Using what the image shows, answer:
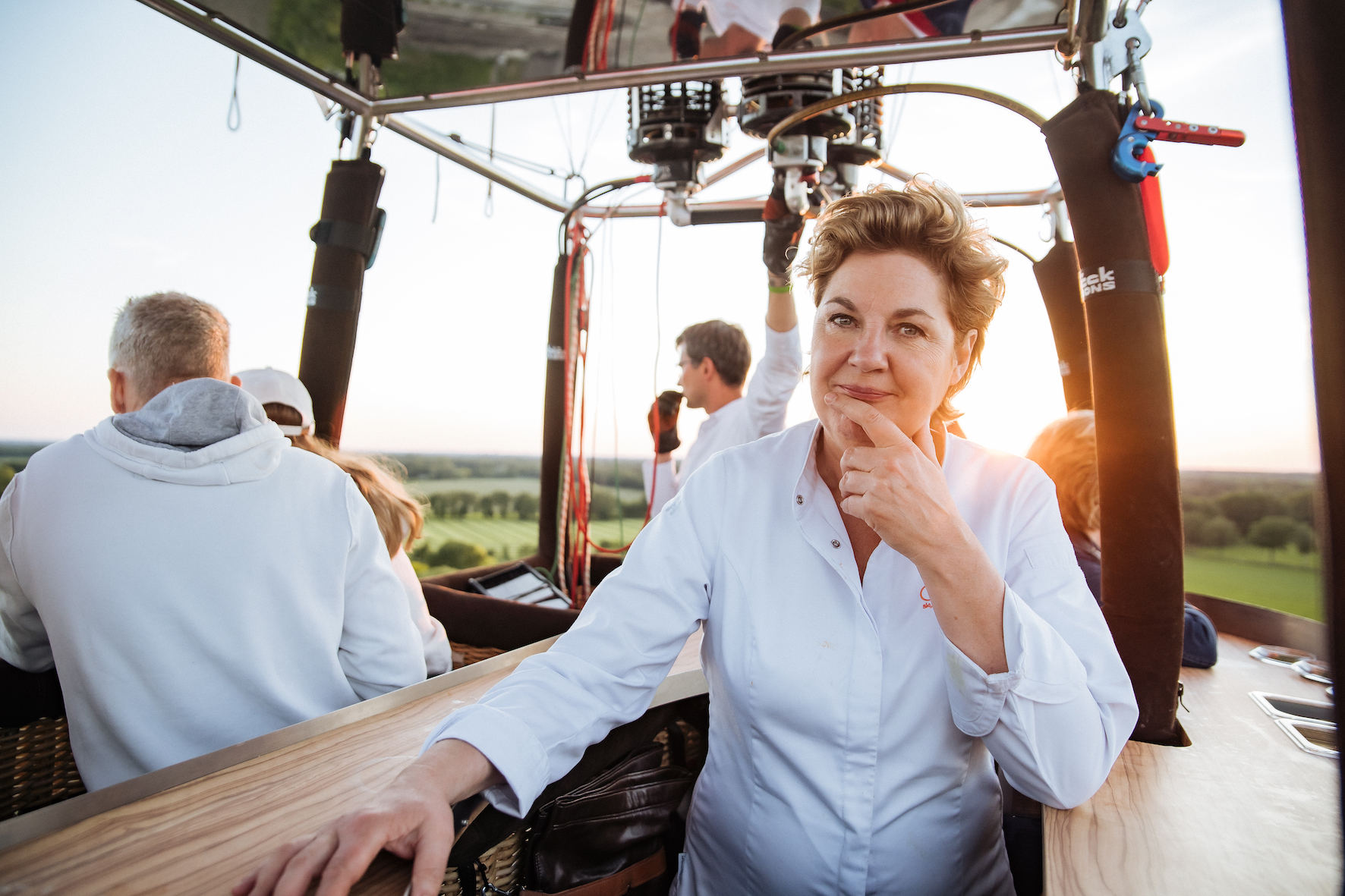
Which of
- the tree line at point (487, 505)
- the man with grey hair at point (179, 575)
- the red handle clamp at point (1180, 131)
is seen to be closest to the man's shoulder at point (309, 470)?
the man with grey hair at point (179, 575)

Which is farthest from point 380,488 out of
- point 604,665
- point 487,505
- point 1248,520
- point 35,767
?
point 1248,520

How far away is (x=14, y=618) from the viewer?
137 centimetres

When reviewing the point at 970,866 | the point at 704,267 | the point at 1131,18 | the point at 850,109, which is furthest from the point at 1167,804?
the point at 704,267

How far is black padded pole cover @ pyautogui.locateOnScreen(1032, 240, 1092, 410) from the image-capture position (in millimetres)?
2209

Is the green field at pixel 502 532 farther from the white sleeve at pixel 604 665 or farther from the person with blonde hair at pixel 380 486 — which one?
the white sleeve at pixel 604 665

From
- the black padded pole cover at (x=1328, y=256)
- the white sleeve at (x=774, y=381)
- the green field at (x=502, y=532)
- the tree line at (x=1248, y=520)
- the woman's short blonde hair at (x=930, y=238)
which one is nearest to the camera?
the black padded pole cover at (x=1328, y=256)

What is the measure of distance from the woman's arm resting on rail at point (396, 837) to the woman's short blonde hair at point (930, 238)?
847 millimetres

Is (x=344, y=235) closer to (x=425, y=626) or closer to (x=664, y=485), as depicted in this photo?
(x=425, y=626)

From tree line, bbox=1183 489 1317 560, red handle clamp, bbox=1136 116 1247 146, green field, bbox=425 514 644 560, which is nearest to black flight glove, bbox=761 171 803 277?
red handle clamp, bbox=1136 116 1247 146

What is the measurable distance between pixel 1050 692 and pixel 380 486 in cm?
139

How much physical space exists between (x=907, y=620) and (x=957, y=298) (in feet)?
1.55

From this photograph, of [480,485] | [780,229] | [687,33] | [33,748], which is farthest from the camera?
[480,485]

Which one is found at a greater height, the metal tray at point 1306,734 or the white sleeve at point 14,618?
the white sleeve at point 14,618

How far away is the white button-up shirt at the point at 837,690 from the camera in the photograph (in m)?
0.90
